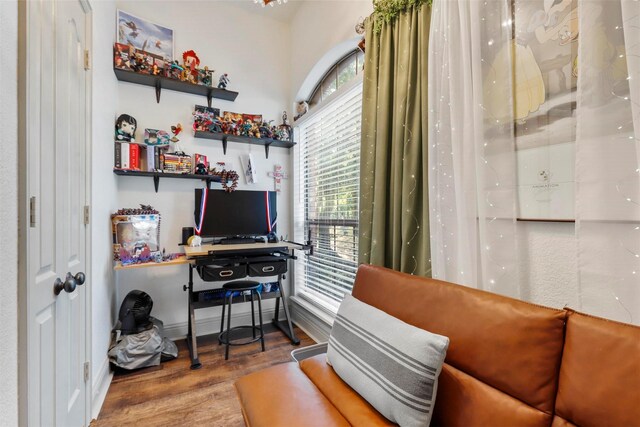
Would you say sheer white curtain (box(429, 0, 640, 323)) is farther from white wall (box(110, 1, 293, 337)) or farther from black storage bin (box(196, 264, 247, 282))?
white wall (box(110, 1, 293, 337))

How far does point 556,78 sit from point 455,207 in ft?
1.94

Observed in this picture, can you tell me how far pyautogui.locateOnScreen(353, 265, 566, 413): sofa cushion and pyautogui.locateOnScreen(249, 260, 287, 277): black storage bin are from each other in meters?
1.60

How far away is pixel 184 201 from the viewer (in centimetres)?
287

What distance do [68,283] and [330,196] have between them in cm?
196

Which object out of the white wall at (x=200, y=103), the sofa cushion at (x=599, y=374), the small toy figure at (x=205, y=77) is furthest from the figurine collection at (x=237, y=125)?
the sofa cushion at (x=599, y=374)

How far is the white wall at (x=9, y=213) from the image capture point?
84 centimetres

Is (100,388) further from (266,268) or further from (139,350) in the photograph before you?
(266,268)

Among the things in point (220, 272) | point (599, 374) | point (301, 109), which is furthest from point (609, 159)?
point (301, 109)

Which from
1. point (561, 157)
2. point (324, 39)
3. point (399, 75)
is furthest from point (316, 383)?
point (324, 39)

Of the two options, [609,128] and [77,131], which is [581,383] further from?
[77,131]

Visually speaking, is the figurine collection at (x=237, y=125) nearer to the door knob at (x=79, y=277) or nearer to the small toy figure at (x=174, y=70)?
the small toy figure at (x=174, y=70)

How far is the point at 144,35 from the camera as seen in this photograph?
2.67m

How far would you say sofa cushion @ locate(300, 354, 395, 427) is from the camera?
3.29ft

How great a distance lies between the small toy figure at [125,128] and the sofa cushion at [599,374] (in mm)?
3151
